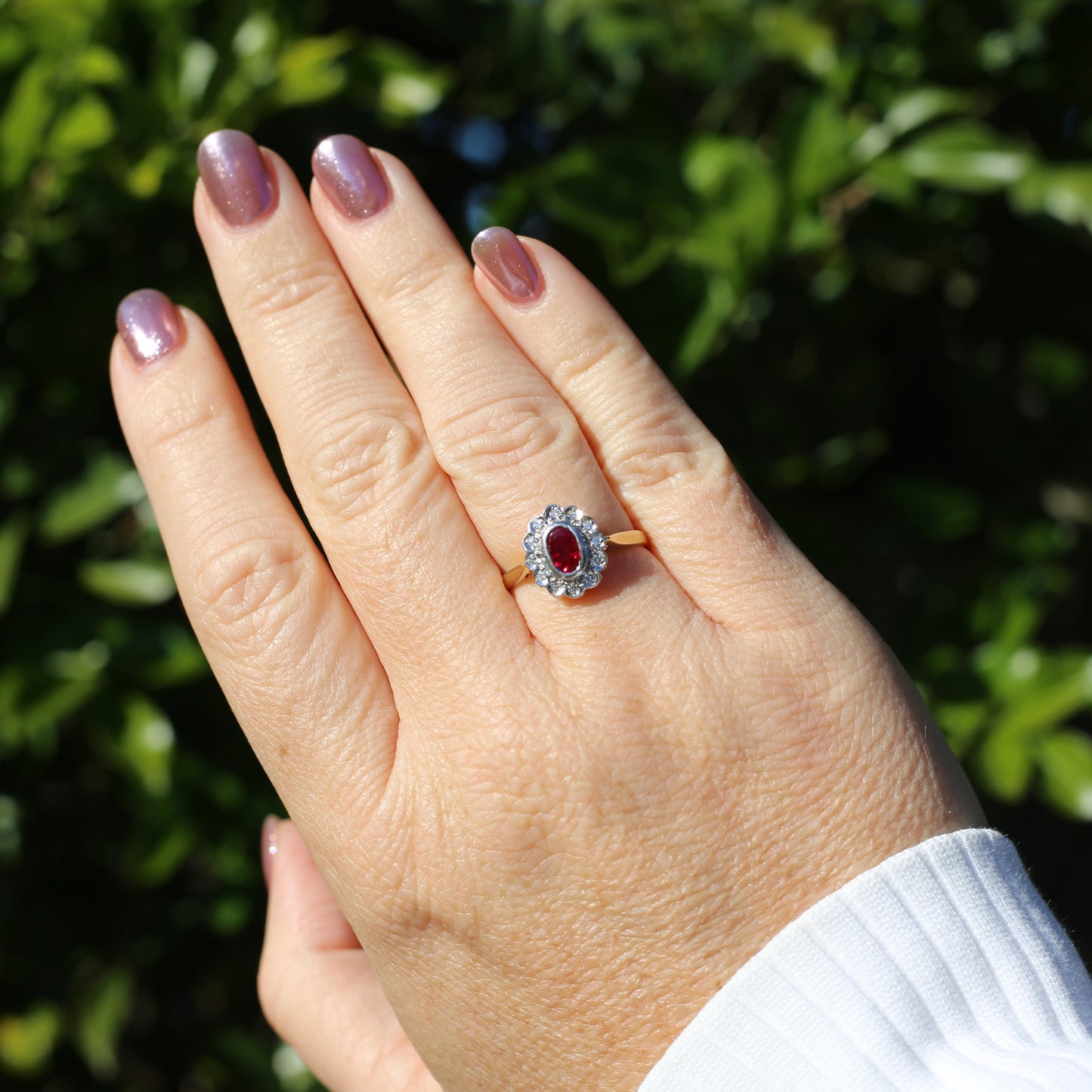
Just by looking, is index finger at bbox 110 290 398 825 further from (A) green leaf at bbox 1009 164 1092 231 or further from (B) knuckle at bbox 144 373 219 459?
(A) green leaf at bbox 1009 164 1092 231

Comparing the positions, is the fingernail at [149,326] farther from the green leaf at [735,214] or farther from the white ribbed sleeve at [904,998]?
the white ribbed sleeve at [904,998]

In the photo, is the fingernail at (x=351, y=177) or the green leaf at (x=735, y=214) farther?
the green leaf at (x=735, y=214)

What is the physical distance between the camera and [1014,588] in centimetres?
154

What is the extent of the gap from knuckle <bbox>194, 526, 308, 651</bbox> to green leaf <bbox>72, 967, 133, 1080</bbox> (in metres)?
0.84

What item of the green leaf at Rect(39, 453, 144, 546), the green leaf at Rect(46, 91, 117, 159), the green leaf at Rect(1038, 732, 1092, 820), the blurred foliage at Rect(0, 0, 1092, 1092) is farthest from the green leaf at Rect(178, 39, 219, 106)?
the green leaf at Rect(1038, 732, 1092, 820)

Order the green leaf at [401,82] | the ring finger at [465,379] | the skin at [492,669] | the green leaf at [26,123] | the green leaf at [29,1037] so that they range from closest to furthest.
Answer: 1. the skin at [492,669]
2. the ring finger at [465,379]
3. the green leaf at [26,123]
4. the green leaf at [401,82]
5. the green leaf at [29,1037]

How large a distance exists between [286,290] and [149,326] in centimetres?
18

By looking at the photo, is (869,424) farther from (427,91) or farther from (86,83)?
(86,83)

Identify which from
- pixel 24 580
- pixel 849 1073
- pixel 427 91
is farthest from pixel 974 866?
pixel 24 580

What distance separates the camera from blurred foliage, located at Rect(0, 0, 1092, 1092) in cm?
130

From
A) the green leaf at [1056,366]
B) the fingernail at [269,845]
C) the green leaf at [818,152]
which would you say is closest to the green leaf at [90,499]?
the fingernail at [269,845]

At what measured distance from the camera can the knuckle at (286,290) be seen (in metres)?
1.11

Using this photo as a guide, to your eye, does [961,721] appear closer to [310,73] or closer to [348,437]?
[348,437]

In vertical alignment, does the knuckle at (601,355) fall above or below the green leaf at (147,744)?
above
